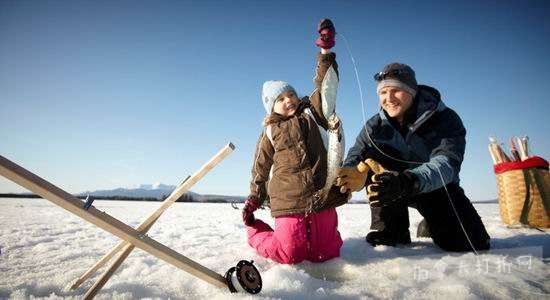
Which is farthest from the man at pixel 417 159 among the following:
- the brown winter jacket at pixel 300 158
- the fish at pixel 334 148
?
the brown winter jacket at pixel 300 158

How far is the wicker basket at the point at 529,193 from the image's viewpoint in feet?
12.5

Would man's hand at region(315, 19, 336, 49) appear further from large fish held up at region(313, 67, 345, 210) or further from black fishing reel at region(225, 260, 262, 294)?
black fishing reel at region(225, 260, 262, 294)

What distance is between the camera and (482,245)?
2.52 meters

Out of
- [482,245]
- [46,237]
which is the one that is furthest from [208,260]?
[46,237]

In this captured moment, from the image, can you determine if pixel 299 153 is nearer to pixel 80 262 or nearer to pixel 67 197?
pixel 67 197

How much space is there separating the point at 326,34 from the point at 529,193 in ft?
12.1

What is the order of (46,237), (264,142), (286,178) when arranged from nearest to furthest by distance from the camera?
1. (286,178)
2. (264,142)
3. (46,237)

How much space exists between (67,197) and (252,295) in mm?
999

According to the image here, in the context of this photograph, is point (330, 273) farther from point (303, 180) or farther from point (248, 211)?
point (248, 211)

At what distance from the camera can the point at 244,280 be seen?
1.60 metres

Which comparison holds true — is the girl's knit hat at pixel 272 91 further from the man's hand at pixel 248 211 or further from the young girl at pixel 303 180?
the man's hand at pixel 248 211

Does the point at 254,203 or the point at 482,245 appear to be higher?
the point at 254,203

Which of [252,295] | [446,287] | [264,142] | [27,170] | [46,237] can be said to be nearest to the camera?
[27,170]

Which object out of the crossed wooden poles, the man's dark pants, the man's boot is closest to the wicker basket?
the man's boot
